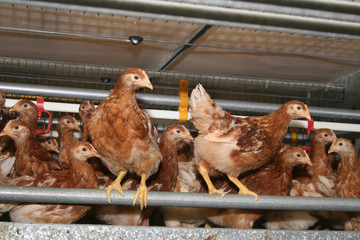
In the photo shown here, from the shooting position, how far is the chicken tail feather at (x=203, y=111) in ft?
6.66

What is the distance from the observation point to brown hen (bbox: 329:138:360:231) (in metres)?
2.28

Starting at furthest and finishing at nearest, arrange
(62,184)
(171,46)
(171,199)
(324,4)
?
1. (171,46)
2. (62,184)
3. (171,199)
4. (324,4)

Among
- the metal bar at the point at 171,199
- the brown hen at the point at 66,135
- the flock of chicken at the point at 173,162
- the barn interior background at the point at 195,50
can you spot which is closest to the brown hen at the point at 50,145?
the flock of chicken at the point at 173,162

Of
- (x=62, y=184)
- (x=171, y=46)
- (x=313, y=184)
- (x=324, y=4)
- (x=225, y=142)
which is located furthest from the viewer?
(x=313, y=184)

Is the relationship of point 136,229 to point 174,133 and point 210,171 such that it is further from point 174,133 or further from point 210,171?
point 174,133

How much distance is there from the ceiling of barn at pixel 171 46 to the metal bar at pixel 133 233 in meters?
0.97

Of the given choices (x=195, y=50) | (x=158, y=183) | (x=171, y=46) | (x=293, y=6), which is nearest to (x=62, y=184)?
(x=158, y=183)

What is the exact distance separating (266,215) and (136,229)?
121 cm

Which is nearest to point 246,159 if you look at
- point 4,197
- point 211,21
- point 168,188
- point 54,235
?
point 168,188

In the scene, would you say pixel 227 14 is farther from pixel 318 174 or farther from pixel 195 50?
pixel 318 174

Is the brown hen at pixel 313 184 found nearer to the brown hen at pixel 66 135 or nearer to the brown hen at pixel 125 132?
the brown hen at pixel 125 132

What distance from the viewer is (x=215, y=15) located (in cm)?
134

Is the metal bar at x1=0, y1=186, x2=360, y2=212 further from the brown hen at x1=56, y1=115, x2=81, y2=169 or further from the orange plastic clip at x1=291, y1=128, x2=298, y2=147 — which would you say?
the orange plastic clip at x1=291, y1=128, x2=298, y2=147

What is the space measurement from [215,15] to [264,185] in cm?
126
